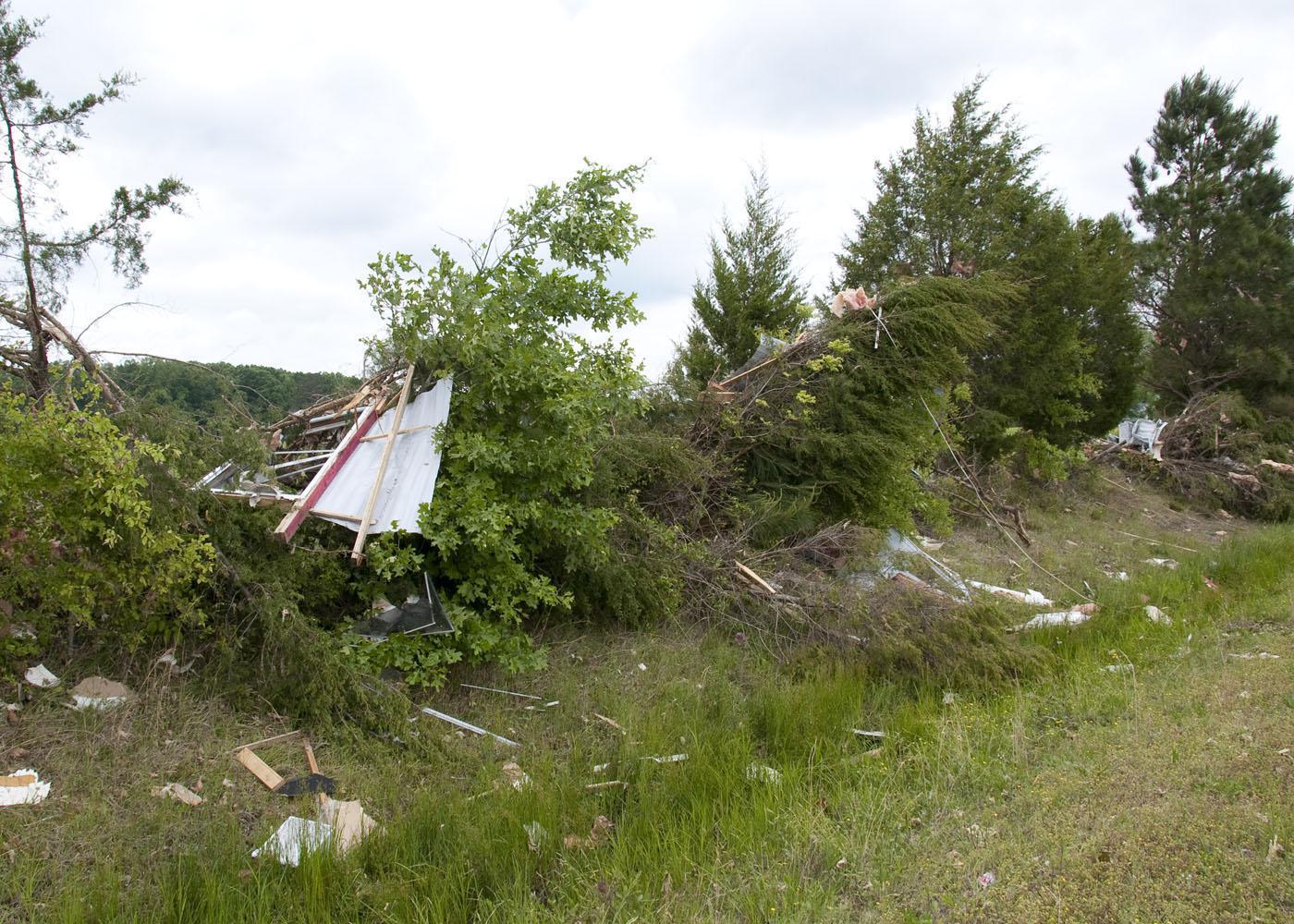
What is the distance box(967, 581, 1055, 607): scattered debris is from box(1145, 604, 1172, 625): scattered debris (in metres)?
0.86

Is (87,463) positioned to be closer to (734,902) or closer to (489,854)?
(489,854)

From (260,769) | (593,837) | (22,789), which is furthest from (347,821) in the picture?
(22,789)

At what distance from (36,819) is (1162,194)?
22740 mm

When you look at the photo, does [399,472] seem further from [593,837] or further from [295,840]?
[593,837]

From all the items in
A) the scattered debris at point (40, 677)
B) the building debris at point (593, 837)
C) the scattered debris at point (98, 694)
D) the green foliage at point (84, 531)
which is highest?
the green foliage at point (84, 531)

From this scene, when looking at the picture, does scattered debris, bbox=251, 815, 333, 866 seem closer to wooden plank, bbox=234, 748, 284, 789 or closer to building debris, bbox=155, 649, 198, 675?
wooden plank, bbox=234, 748, 284, 789

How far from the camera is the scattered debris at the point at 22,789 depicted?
3391 mm

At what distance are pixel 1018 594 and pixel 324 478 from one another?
6.55m

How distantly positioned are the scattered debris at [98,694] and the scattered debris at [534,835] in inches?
92.0

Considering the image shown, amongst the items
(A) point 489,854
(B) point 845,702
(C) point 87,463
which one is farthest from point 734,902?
(C) point 87,463

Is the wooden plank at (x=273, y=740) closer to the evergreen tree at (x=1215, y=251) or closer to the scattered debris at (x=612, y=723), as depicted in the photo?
the scattered debris at (x=612, y=723)

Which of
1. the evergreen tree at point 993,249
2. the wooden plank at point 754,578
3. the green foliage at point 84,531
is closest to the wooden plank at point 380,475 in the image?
the green foliage at point 84,531

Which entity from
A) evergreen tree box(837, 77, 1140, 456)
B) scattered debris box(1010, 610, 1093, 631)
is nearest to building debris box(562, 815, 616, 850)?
scattered debris box(1010, 610, 1093, 631)

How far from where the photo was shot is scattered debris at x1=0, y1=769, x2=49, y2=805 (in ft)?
11.1
